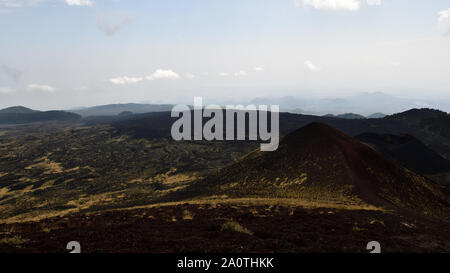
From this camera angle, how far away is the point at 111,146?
130 metres

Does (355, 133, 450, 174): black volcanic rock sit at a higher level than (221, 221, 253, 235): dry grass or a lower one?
lower

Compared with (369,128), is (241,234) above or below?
below

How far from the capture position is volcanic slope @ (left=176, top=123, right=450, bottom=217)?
1168 inches

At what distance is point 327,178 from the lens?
112 ft

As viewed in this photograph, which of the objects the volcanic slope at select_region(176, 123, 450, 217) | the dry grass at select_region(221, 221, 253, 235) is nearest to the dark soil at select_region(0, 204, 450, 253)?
the dry grass at select_region(221, 221, 253, 235)

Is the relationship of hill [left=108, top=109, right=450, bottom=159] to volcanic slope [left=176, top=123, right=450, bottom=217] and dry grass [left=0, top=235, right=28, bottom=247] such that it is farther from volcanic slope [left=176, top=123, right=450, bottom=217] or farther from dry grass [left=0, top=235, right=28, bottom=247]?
dry grass [left=0, top=235, right=28, bottom=247]

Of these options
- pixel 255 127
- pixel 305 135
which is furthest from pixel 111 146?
pixel 305 135

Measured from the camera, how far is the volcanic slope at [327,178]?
1168 inches

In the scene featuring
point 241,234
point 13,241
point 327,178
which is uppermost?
point 13,241

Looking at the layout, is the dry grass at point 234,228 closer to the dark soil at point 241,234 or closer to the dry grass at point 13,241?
the dark soil at point 241,234

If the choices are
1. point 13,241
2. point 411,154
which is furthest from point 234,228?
point 411,154

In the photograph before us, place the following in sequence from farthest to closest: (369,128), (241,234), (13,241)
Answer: (369,128), (241,234), (13,241)

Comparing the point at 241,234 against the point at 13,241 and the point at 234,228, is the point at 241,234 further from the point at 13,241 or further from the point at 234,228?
the point at 13,241
